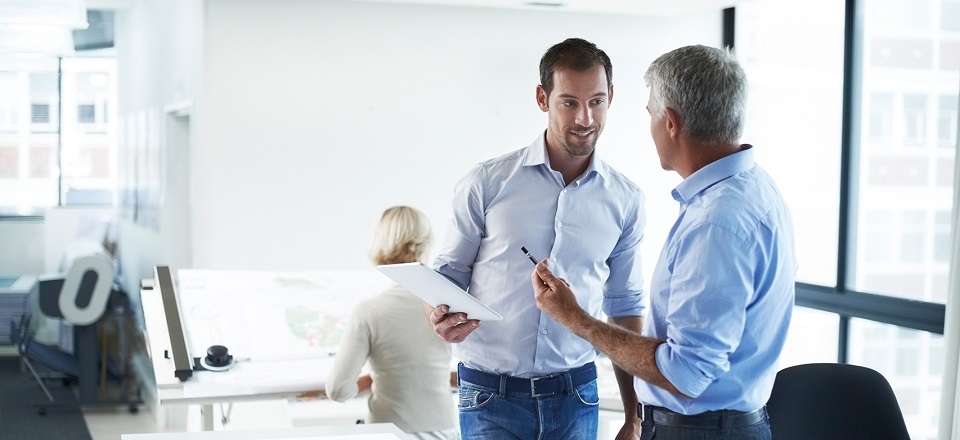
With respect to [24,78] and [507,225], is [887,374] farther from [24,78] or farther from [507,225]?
[24,78]

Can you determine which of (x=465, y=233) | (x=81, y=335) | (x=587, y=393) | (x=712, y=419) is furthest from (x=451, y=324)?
(x=81, y=335)

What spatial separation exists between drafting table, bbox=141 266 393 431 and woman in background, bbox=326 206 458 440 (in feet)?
0.83

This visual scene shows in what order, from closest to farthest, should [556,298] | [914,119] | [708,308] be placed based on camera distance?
[708,308]
[556,298]
[914,119]

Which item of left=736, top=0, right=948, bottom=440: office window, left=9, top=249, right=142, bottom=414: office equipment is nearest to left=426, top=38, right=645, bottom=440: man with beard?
left=736, top=0, right=948, bottom=440: office window

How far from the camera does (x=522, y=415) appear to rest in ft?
7.01

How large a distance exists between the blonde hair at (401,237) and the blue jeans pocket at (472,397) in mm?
1037

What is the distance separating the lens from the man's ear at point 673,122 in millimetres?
1719

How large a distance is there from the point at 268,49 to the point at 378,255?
149 cm

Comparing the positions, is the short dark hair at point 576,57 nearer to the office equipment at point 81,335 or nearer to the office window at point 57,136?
the office equipment at point 81,335

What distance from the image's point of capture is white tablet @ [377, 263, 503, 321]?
192 cm

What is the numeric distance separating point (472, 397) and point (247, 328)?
167cm

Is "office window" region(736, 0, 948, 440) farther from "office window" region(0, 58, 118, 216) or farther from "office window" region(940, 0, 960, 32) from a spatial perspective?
"office window" region(0, 58, 118, 216)

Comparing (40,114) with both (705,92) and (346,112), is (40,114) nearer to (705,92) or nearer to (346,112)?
(346,112)

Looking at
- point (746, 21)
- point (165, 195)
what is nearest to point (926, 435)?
point (746, 21)
